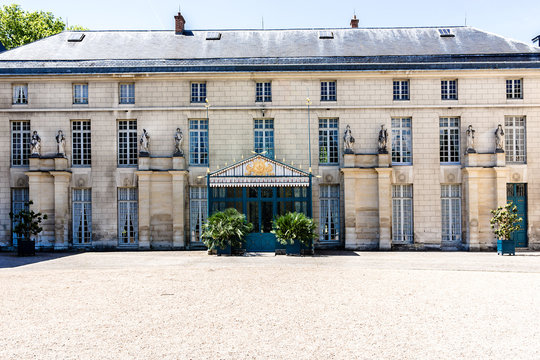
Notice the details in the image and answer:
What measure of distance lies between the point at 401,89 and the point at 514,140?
5.76 m

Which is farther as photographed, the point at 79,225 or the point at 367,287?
the point at 79,225

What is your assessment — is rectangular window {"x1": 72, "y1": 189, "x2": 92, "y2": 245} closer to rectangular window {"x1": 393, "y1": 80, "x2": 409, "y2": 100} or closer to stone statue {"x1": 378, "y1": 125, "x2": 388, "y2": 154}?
stone statue {"x1": 378, "y1": 125, "x2": 388, "y2": 154}

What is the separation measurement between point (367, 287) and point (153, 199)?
13917mm

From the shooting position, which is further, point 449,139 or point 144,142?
point 449,139

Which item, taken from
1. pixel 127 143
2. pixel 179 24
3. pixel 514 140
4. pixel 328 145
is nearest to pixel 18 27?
pixel 179 24

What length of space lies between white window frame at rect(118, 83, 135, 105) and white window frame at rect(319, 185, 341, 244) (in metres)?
10.1

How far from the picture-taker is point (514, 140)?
80.1 ft

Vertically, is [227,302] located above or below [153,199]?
below

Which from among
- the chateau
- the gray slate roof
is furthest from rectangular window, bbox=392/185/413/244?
the gray slate roof

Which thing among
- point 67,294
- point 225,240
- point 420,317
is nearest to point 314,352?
point 420,317

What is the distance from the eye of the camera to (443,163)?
24484 mm

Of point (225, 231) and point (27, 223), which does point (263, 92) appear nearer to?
point (225, 231)

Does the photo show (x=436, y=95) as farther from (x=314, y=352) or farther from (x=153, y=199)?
(x=314, y=352)

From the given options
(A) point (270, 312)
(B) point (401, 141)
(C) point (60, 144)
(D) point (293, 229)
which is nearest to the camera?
(A) point (270, 312)
